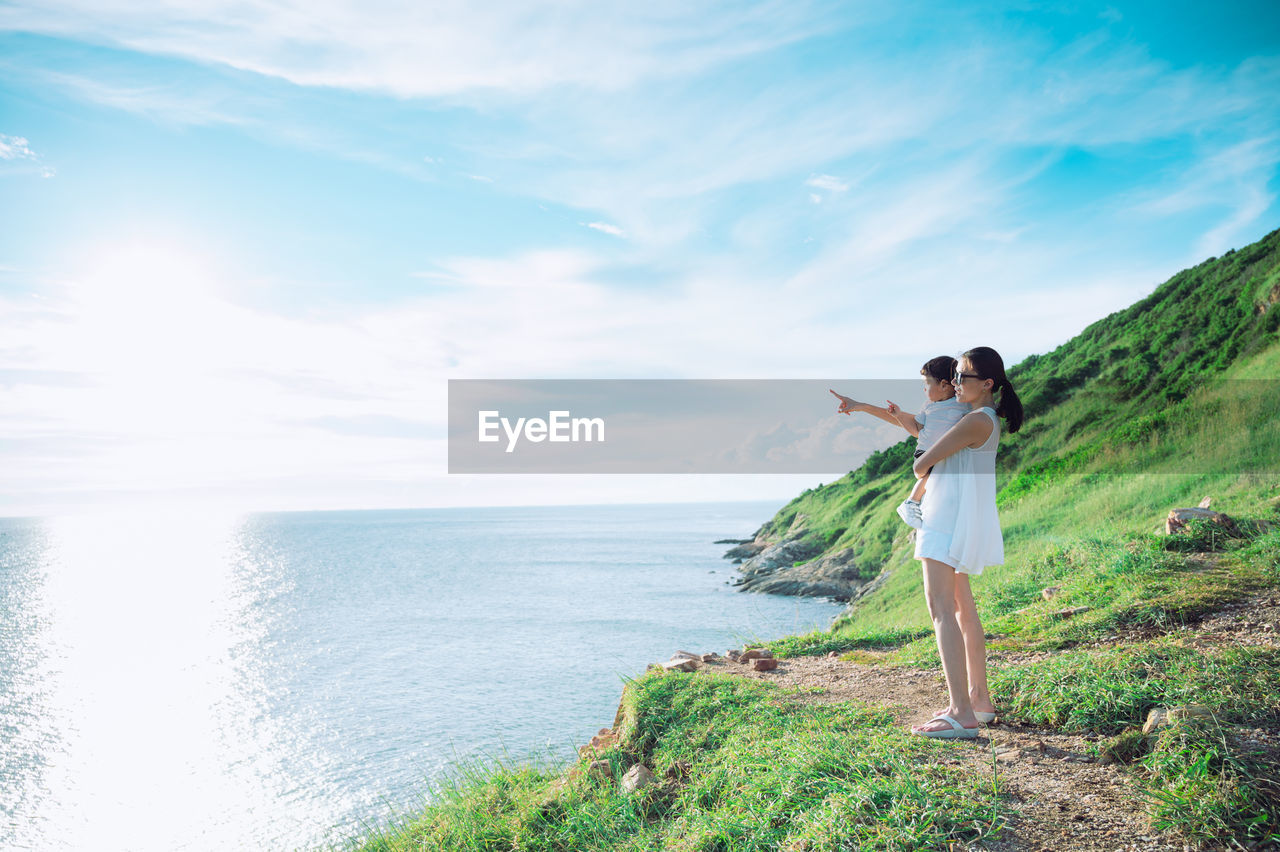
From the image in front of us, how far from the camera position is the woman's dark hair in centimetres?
437

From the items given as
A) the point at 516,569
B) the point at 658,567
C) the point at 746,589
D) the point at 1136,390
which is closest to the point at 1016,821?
the point at 1136,390

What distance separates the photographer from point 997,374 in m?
4.39

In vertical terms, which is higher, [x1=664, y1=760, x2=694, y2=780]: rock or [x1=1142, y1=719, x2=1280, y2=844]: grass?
[x1=1142, y1=719, x2=1280, y2=844]: grass

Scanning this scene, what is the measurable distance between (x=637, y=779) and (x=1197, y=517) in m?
7.59

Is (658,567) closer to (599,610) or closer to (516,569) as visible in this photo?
(516,569)

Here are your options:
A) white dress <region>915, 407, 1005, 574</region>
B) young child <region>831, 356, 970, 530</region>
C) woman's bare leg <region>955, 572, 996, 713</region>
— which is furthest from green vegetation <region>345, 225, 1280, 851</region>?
young child <region>831, 356, 970, 530</region>

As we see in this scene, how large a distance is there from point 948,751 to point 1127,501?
35.7 feet

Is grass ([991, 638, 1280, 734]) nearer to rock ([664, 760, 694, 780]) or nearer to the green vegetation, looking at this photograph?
the green vegetation

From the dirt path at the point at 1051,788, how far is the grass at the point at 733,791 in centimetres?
14

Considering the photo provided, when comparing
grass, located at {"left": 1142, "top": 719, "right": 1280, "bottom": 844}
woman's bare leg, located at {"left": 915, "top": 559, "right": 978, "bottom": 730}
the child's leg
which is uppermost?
the child's leg

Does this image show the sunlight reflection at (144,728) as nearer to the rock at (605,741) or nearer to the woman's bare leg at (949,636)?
the rock at (605,741)

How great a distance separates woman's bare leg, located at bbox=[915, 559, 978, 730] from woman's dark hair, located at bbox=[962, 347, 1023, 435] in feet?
3.33

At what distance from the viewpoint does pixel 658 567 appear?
6369cm

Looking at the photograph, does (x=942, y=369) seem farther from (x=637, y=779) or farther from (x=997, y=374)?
(x=637, y=779)
